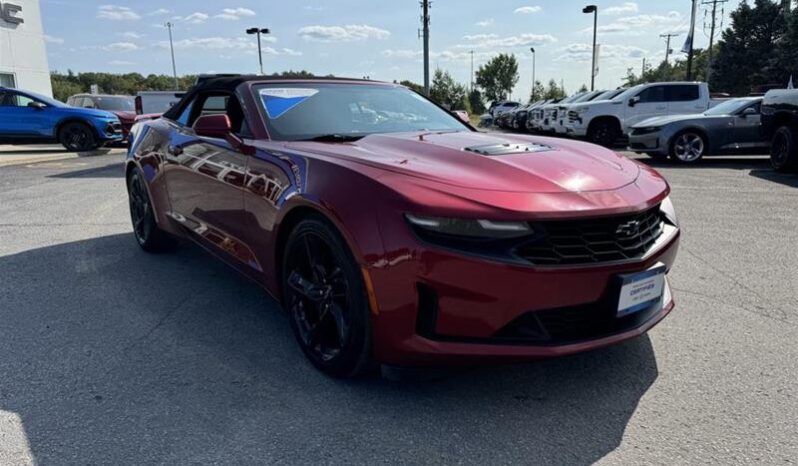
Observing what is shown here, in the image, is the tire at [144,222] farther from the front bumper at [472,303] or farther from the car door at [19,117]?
the car door at [19,117]

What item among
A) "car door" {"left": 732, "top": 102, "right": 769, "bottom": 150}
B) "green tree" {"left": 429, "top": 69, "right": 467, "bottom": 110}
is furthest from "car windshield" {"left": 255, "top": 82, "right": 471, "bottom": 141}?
"green tree" {"left": 429, "top": 69, "right": 467, "bottom": 110}

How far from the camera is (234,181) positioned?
337 centimetres

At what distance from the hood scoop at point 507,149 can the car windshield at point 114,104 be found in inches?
706

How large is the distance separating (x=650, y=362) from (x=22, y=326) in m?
3.50

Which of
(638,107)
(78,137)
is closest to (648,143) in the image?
(638,107)

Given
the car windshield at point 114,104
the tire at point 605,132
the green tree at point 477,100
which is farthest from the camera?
the green tree at point 477,100

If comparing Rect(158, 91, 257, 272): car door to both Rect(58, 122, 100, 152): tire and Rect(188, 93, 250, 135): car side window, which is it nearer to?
Rect(188, 93, 250, 135): car side window

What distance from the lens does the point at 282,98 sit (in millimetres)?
3582

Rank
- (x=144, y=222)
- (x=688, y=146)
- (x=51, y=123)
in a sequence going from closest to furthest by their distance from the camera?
(x=144, y=222) → (x=688, y=146) → (x=51, y=123)

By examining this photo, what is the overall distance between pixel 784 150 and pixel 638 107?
6369 mm

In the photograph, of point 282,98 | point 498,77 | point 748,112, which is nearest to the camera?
point 282,98

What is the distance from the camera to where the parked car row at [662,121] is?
37.3ft

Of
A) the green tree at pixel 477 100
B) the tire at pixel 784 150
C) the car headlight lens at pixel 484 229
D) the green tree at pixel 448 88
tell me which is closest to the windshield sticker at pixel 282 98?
the car headlight lens at pixel 484 229

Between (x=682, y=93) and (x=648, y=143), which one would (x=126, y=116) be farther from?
(x=682, y=93)
